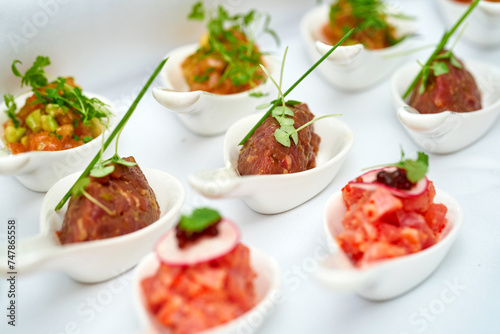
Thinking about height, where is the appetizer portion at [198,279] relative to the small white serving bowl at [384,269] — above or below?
above

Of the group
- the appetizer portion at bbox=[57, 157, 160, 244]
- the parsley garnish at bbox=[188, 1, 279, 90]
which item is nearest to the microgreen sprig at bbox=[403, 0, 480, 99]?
the parsley garnish at bbox=[188, 1, 279, 90]

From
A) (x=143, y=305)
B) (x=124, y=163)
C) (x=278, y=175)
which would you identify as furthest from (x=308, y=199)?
(x=143, y=305)

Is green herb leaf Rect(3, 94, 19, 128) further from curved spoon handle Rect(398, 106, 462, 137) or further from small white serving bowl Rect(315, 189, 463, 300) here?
curved spoon handle Rect(398, 106, 462, 137)

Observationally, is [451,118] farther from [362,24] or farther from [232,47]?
[232,47]

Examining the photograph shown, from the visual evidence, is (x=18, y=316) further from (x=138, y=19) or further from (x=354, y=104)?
(x=354, y=104)

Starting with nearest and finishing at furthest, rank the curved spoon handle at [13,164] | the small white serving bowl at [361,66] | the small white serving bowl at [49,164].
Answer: the curved spoon handle at [13,164] → the small white serving bowl at [49,164] → the small white serving bowl at [361,66]

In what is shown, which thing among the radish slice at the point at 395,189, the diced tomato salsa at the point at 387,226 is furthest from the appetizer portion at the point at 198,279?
the radish slice at the point at 395,189

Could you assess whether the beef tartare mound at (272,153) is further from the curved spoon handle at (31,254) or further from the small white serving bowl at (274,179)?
the curved spoon handle at (31,254)
